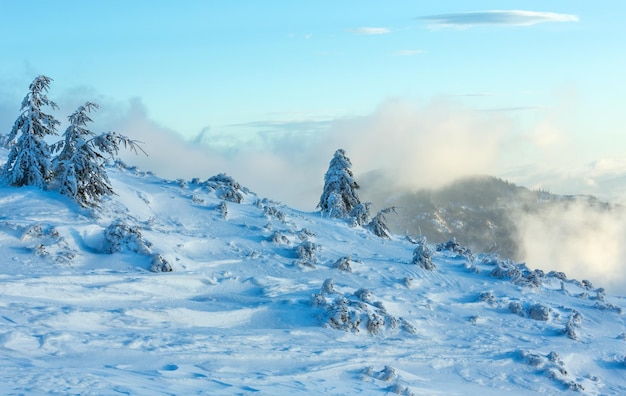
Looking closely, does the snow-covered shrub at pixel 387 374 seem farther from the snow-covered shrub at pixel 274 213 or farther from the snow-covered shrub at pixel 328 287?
the snow-covered shrub at pixel 274 213

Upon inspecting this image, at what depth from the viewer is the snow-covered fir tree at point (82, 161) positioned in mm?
18062

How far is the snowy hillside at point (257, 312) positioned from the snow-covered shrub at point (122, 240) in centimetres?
3

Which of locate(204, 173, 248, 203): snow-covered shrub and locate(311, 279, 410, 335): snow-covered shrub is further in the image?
locate(204, 173, 248, 203): snow-covered shrub

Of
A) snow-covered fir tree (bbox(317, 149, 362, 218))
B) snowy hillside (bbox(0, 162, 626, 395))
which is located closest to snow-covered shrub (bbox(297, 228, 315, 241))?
snowy hillside (bbox(0, 162, 626, 395))

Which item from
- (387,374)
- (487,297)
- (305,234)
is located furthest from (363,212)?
(387,374)

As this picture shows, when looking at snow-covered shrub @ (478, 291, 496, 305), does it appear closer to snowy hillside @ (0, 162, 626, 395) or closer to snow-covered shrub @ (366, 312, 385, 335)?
snowy hillside @ (0, 162, 626, 395)

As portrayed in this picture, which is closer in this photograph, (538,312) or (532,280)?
(538,312)

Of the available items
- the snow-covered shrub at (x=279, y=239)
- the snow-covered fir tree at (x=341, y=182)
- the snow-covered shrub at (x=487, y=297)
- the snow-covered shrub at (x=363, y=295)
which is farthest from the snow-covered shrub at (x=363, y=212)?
the snow-covered shrub at (x=363, y=295)

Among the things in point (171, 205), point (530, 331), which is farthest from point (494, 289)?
point (171, 205)

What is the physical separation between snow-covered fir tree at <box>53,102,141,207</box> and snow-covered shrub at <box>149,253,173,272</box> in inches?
161

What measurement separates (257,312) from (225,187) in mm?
11579

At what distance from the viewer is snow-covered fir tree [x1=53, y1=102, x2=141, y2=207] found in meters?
18.1

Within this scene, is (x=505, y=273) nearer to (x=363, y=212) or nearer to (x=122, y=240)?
(x=363, y=212)

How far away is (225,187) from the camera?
2486 cm
